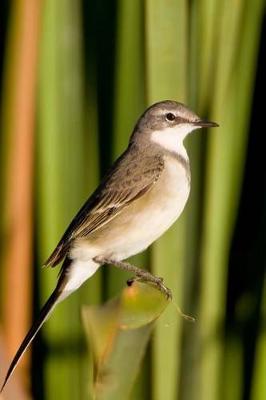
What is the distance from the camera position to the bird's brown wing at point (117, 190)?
2.27m

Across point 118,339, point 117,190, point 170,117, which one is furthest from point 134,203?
point 118,339

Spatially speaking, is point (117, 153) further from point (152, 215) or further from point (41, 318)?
point (152, 215)

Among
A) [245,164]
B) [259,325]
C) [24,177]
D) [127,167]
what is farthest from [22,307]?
[127,167]

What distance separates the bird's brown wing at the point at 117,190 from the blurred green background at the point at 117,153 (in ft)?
1.36

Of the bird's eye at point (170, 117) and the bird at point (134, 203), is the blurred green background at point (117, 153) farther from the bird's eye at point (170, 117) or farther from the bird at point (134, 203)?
the bird's eye at point (170, 117)

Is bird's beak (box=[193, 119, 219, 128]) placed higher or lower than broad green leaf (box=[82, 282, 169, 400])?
higher

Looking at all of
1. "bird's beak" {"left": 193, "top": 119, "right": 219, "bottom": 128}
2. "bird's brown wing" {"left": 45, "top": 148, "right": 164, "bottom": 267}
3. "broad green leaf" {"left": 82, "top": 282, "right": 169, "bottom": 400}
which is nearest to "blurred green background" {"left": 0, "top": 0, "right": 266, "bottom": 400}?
"bird's beak" {"left": 193, "top": 119, "right": 219, "bottom": 128}

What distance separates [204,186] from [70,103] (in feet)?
1.10

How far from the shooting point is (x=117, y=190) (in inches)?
93.4

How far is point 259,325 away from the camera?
1.80 m

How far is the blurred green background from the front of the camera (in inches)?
64.6

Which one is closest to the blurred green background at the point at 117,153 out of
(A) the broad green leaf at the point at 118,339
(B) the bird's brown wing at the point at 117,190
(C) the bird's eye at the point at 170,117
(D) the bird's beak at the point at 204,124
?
(D) the bird's beak at the point at 204,124

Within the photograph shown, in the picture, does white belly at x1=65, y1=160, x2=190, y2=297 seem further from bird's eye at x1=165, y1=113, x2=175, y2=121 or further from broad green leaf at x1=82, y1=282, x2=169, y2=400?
broad green leaf at x1=82, y1=282, x2=169, y2=400

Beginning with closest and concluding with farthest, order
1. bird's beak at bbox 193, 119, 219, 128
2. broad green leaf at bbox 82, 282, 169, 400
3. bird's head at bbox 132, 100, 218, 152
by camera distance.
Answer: broad green leaf at bbox 82, 282, 169, 400
bird's beak at bbox 193, 119, 219, 128
bird's head at bbox 132, 100, 218, 152
